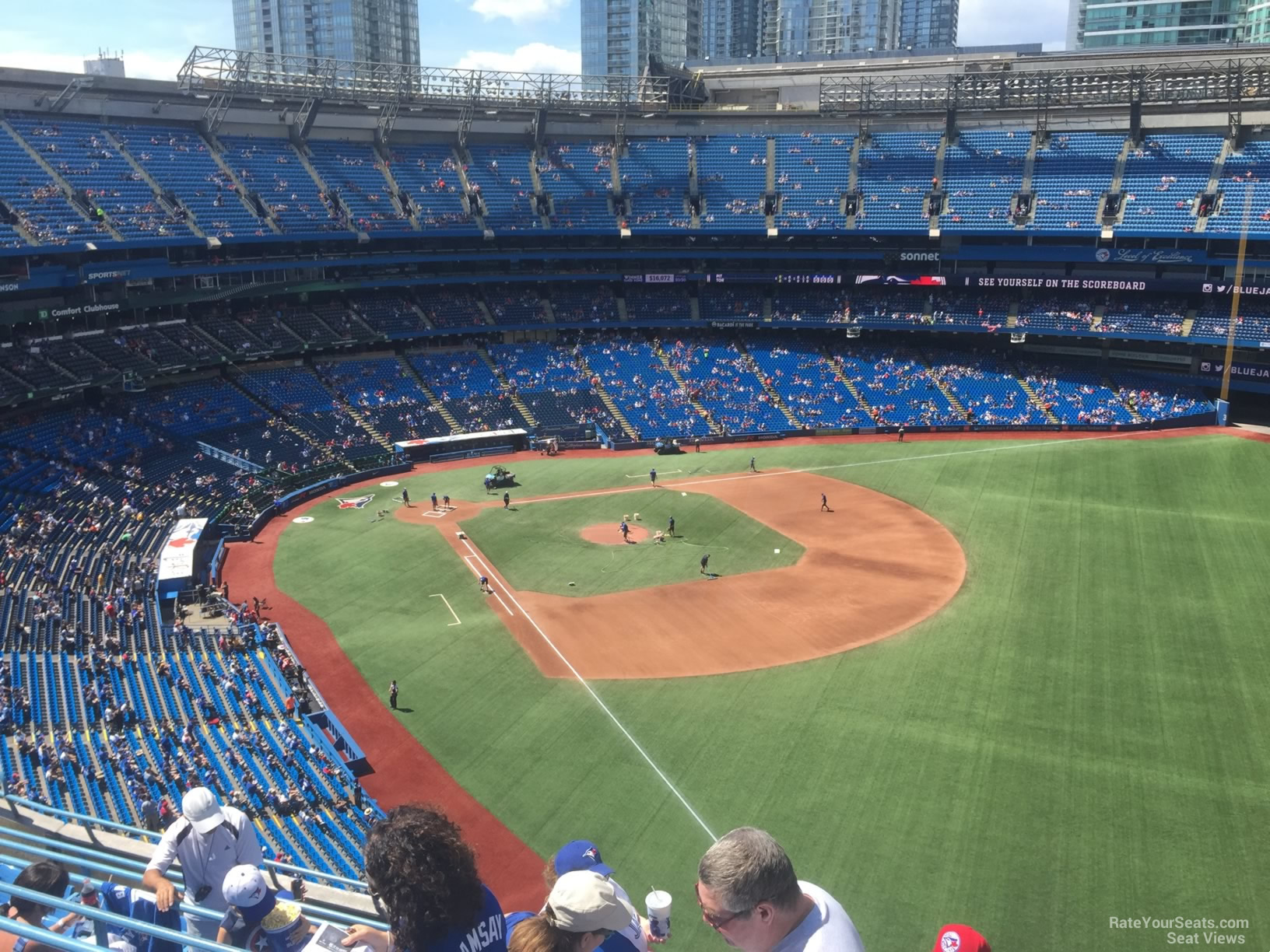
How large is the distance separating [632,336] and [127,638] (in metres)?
47.9

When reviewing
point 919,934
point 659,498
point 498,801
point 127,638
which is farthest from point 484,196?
point 919,934

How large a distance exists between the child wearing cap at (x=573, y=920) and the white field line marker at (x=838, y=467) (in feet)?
152

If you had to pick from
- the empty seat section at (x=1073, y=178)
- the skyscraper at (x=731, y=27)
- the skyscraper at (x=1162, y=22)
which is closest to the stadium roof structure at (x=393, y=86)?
the empty seat section at (x=1073, y=178)

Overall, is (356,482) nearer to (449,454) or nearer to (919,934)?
(449,454)

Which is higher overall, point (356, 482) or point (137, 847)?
point (137, 847)

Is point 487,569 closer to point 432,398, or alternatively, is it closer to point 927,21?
point 432,398

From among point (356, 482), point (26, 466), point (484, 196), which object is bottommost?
point (356, 482)

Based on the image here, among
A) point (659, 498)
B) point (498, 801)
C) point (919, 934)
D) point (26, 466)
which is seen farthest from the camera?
point (659, 498)

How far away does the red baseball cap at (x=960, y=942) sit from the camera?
743cm

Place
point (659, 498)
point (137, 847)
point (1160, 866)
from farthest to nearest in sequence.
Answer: point (659, 498)
point (1160, 866)
point (137, 847)

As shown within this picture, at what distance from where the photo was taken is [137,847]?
1191 centimetres

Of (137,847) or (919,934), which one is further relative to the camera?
(919,934)

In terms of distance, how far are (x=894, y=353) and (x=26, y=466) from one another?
5591 cm

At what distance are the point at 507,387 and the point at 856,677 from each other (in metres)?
42.2
